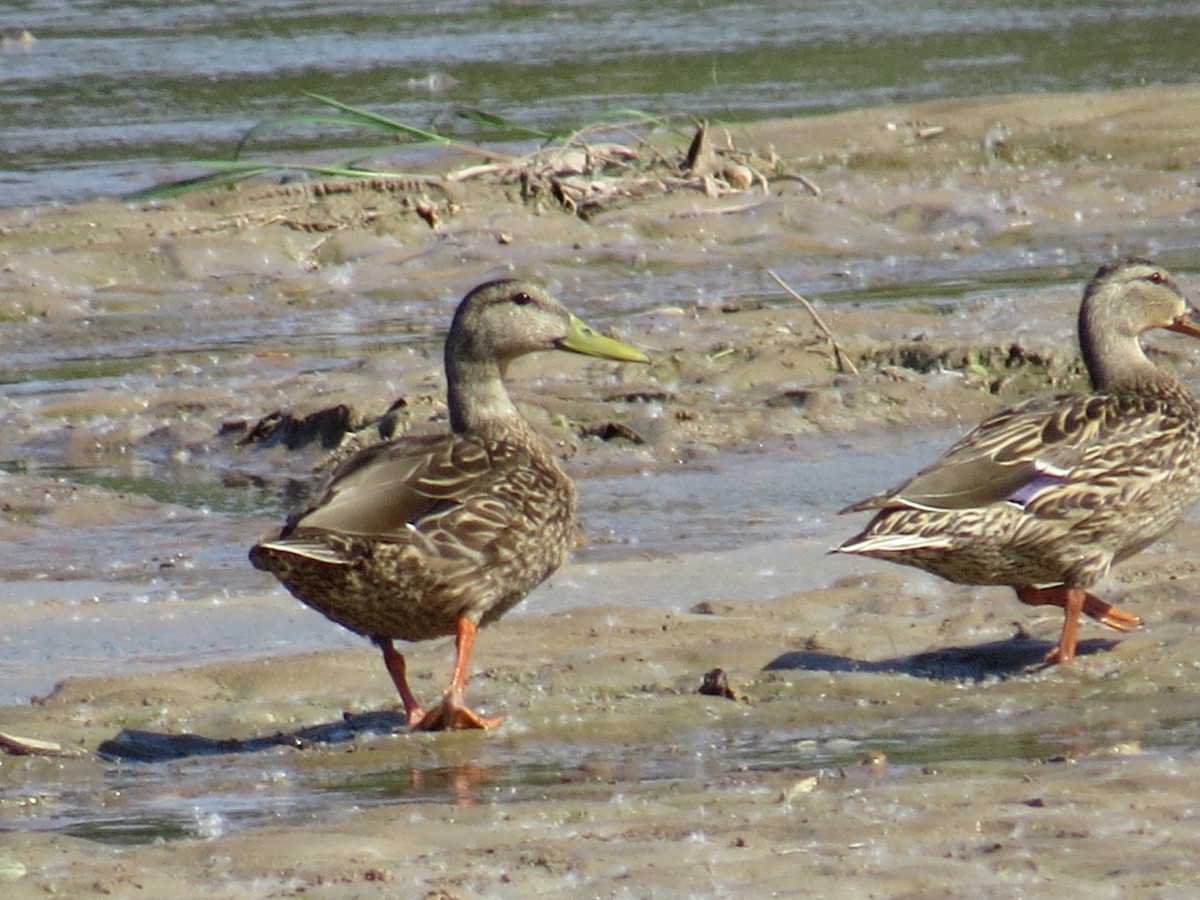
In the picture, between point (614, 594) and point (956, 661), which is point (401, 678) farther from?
point (956, 661)

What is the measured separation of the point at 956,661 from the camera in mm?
6582

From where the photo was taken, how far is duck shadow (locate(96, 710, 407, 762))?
6.07 m

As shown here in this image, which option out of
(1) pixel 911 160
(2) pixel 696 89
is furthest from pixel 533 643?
(2) pixel 696 89

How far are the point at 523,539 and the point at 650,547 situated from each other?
193 cm

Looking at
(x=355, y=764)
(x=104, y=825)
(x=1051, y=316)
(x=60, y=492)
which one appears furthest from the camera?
(x=1051, y=316)

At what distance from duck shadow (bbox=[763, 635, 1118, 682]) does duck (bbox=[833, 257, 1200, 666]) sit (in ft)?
0.25

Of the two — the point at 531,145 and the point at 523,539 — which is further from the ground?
the point at 523,539

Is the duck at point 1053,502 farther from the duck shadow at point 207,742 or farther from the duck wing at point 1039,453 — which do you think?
the duck shadow at point 207,742

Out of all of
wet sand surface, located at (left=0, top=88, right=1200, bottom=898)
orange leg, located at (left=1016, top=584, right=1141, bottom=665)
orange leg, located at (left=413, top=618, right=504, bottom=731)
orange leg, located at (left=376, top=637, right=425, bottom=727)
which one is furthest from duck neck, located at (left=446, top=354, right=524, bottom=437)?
orange leg, located at (left=1016, top=584, right=1141, bottom=665)

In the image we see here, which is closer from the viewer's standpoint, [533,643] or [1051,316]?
[533,643]

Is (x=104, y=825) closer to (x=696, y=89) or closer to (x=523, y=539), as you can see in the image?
(x=523, y=539)

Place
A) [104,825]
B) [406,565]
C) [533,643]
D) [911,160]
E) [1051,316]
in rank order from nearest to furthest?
[104,825]
[406,565]
[533,643]
[1051,316]
[911,160]

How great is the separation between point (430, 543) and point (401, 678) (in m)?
0.39

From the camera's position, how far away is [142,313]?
13.2 meters
